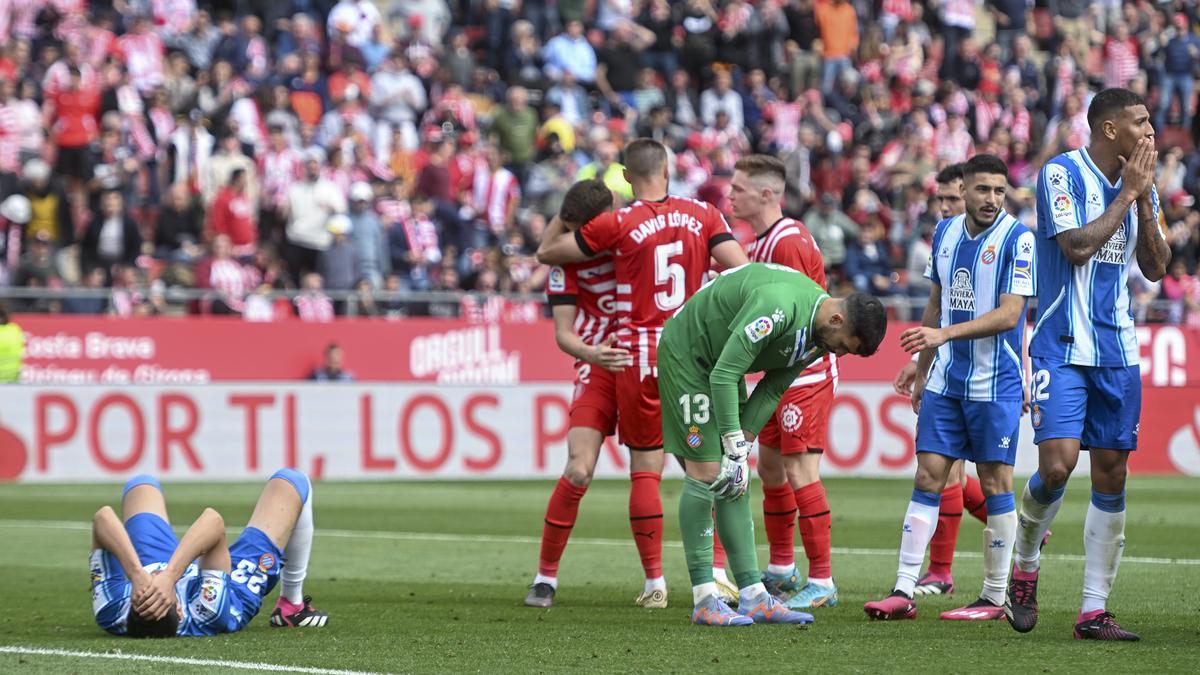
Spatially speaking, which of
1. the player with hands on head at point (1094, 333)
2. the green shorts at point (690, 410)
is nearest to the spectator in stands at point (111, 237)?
the green shorts at point (690, 410)

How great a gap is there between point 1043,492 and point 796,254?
7.09ft

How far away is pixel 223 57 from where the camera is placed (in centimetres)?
2553

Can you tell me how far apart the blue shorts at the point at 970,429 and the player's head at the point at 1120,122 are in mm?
1567

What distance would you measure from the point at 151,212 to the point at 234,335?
2145 millimetres

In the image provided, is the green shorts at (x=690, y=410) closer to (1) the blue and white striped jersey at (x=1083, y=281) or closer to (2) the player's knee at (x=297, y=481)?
(1) the blue and white striped jersey at (x=1083, y=281)

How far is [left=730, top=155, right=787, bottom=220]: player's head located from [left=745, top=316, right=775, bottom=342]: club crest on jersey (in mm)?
1888

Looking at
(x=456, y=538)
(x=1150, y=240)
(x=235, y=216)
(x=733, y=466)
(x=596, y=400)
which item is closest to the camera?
(x=1150, y=240)

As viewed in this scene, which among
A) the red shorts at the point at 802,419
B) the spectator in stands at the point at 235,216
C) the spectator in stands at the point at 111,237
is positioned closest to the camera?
the red shorts at the point at 802,419

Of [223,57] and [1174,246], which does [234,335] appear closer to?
[223,57]

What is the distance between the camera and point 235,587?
26.0 ft

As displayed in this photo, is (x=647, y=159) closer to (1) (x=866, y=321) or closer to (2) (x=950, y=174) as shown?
(2) (x=950, y=174)

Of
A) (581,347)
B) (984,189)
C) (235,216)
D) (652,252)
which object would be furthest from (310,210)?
(984,189)

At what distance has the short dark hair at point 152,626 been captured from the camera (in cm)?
771

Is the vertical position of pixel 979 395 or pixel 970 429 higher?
pixel 979 395
